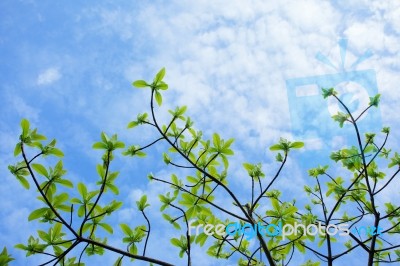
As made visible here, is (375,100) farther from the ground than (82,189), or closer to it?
farther from the ground

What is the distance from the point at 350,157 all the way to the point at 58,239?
2405 mm

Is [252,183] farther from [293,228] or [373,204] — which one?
[373,204]

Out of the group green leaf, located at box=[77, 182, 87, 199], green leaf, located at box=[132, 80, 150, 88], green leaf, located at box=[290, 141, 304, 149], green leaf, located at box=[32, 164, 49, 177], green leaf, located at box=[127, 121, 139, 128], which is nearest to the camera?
green leaf, located at box=[32, 164, 49, 177]

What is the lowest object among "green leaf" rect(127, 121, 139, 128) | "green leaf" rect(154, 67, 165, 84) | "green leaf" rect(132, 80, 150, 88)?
"green leaf" rect(127, 121, 139, 128)

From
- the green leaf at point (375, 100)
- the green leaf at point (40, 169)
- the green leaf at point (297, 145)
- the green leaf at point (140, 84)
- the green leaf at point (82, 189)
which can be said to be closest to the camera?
the green leaf at point (40, 169)

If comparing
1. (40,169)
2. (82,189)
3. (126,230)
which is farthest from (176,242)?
(40,169)

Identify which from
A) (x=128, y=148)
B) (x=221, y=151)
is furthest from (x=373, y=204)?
(x=128, y=148)

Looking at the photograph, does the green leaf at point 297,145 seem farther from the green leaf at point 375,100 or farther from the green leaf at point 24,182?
the green leaf at point 24,182

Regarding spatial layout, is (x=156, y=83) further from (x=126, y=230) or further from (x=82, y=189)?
(x=126, y=230)

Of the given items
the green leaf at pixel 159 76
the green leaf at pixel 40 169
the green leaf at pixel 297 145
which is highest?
the green leaf at pixel 159 76

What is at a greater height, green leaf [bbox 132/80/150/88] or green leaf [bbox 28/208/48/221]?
green leaf [bbox 132/80/150/88]

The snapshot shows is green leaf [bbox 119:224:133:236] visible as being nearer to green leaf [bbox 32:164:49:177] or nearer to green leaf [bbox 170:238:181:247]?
green leaf [bbox 170:238:181:247]

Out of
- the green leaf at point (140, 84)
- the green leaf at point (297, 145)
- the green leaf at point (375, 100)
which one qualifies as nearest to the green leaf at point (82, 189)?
the green leaf at point (140, 84)

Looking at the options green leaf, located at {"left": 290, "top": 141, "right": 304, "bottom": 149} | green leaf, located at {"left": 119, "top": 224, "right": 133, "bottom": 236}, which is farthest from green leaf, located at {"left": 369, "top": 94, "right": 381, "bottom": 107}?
green leaf, located at {"left": 119, "top": 224, "right": 133, "bottom": 236}
